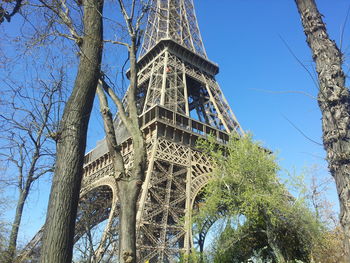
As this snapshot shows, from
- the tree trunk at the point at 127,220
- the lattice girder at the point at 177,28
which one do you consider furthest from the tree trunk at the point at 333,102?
the lattice girder at the point at 177,28

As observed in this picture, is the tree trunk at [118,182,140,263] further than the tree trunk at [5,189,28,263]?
No

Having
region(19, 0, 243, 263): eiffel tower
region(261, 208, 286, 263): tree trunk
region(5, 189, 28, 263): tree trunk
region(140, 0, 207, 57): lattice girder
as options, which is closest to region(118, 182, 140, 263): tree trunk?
region(19, 0, 243, 263): eiffel tower

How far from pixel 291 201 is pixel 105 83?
15.6 meters

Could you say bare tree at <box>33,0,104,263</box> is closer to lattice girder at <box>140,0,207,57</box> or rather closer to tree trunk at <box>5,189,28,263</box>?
tree trunk at <box>5,189,28,263</box>

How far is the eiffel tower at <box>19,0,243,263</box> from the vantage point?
18.4m

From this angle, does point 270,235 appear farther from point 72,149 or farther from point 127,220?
point 72,149

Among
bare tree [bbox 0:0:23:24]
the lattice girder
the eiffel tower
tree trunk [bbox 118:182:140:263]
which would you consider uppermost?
the lattice girder

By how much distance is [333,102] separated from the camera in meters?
3.94

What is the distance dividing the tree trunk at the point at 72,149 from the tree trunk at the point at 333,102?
3.07 meters

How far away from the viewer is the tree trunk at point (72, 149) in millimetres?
3577

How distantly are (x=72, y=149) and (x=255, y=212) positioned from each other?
12985 mm

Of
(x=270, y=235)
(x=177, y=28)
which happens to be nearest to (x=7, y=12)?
(x=270, y=235)

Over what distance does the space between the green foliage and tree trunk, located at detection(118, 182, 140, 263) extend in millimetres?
11539

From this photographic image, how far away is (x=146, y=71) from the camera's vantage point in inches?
1336
